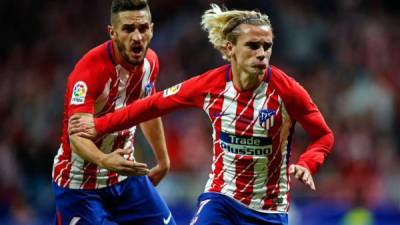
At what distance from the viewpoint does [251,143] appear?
5.73 m

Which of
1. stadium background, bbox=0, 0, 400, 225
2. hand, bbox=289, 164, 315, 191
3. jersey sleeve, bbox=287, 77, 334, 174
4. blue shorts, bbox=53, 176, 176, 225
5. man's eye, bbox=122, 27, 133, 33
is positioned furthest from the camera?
stadium background, bbox=0, 0, 400, 225

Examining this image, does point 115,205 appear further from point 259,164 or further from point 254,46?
point 254,46

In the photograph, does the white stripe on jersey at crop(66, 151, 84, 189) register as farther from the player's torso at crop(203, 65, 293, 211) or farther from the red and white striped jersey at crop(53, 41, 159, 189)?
the player's torso at crop(203, 65, 293, 211)

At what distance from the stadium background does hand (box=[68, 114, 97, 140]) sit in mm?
3862

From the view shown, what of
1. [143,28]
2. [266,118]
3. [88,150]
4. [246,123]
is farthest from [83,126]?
[266,118]

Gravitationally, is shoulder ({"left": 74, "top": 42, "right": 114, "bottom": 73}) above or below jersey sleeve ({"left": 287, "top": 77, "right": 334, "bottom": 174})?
above

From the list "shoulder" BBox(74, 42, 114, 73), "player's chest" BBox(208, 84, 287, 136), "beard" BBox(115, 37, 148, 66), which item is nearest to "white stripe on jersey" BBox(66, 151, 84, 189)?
"shoulder" BBox(74, 42, 114, 73)

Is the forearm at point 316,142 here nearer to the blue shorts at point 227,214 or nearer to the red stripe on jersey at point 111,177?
the blue shorts at point 227,214

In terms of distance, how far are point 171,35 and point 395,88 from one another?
2.91m

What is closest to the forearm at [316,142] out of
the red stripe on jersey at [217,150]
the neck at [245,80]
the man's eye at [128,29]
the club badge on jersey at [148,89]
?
the neck at [245,80]

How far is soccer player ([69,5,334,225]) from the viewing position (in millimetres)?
5699

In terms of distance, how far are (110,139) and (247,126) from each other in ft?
3.07

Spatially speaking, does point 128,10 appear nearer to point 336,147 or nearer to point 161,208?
point 161,208

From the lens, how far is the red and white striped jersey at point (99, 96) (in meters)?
5.96
